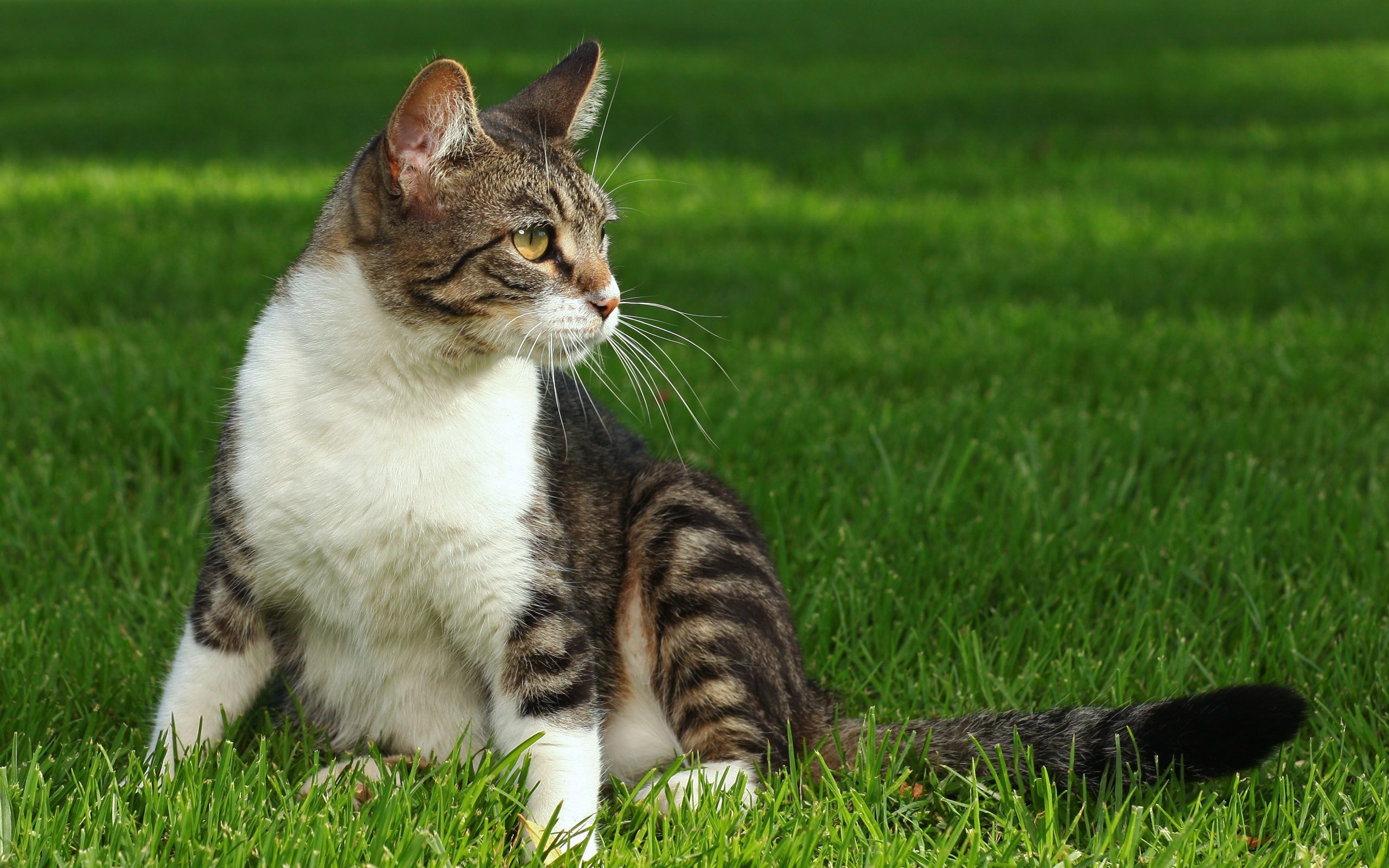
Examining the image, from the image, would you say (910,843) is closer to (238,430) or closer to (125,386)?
(238,430)

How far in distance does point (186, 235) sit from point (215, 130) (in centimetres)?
400

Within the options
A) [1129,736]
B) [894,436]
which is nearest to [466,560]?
[1129,736]

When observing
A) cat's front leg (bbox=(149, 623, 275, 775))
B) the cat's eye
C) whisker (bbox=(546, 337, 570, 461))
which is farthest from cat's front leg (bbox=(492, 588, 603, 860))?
the cat's eye

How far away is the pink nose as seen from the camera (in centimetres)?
256

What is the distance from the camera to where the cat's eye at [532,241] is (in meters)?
2.56

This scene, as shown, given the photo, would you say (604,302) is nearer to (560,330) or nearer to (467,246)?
(560,330)

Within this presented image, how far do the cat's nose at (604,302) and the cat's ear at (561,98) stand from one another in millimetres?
479

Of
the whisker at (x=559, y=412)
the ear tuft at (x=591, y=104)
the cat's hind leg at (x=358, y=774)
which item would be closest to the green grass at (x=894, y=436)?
the cat's hind leg at (x=358, y=774)

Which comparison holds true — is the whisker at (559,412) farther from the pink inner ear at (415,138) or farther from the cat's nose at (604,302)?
the pink inner ear at (415,138)

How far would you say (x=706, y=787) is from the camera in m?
2.43

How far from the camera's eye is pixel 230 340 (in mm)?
5270

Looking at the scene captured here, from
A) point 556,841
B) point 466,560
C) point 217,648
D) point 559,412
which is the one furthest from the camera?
point 559,412

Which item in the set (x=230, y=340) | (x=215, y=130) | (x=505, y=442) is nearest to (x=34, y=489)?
(x=230, y=340)

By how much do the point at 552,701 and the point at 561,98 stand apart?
1.39m
